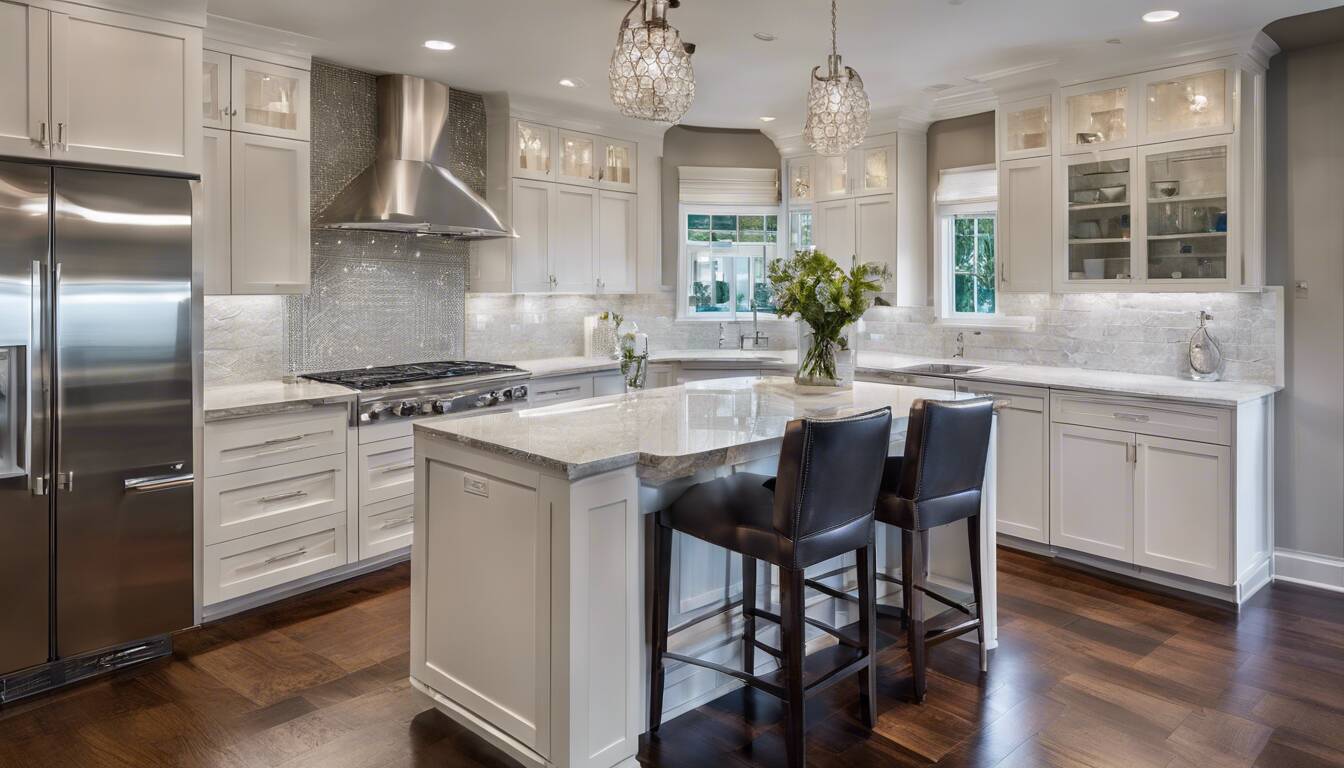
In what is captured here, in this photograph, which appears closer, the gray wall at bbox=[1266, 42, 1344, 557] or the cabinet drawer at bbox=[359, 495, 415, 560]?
the gray wall at bbox=[1266, 42, 1344, 557]

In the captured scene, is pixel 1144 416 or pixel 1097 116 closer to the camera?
pixel 1144 416

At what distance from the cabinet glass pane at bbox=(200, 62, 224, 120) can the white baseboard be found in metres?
5.66

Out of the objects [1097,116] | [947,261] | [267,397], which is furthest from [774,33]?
[267,397]

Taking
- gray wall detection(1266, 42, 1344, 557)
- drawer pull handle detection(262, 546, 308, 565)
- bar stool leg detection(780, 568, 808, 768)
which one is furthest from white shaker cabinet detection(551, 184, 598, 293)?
gray wall detection(1266, 42, 1344, 557)

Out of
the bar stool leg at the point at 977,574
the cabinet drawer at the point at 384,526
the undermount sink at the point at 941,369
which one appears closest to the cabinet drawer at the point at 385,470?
the cabinet drawer at the point at 384,526

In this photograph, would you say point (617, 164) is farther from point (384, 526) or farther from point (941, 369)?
point (384, 526)

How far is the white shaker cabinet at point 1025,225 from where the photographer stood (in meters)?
4.72

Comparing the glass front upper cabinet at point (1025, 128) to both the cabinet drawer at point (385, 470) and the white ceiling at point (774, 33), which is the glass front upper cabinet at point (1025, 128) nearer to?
the white ceiling at point (774, 33)

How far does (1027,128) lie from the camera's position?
4.79 metres

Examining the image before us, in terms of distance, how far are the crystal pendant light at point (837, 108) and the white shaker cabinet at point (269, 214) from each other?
266 centimetres

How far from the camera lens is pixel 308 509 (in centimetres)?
389

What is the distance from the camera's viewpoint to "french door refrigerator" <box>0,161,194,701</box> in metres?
2.80

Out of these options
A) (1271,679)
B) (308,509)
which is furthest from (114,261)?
(1271,679)

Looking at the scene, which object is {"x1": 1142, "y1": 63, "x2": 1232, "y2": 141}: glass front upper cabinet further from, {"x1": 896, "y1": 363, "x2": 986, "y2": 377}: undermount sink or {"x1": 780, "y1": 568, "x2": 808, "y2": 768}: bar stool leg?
{"x1": 780, "y1": 568, "x2": 808, "y2": 768}: bar stool leg
